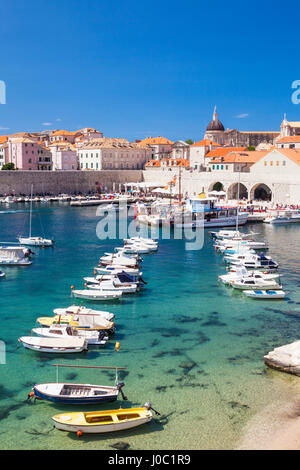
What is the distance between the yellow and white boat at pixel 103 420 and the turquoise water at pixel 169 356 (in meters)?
0.19

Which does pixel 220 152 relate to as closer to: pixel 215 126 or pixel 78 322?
pixel 215 126

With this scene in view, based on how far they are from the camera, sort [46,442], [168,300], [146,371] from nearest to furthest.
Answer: [46,442] → [146,371] → [168,300]

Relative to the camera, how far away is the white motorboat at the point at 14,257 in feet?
88.6

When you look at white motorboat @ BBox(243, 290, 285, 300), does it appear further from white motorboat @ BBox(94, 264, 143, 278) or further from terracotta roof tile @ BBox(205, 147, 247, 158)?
terracotta roof tile @ BBox(205, 147, 247, 158)

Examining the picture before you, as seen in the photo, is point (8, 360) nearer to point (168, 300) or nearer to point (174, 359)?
point (174, 359)

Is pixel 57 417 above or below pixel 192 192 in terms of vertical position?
below

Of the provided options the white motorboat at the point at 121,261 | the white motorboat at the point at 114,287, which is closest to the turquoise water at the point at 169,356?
the white motorboat at the point at 114,287

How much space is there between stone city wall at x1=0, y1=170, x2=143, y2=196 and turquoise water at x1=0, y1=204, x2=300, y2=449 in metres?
44.8

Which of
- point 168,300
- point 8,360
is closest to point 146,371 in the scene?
point 8,360

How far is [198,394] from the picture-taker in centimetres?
1245

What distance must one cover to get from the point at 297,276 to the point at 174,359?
12463mm

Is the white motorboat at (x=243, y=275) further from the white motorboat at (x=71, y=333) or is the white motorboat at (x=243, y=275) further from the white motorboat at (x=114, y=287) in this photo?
→ the white motorboat at (x=71, y=333)

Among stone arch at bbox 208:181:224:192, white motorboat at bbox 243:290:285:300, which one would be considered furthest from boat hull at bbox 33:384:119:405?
stone arch at bbox 208:181:224:192

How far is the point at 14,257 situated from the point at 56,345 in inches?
540
